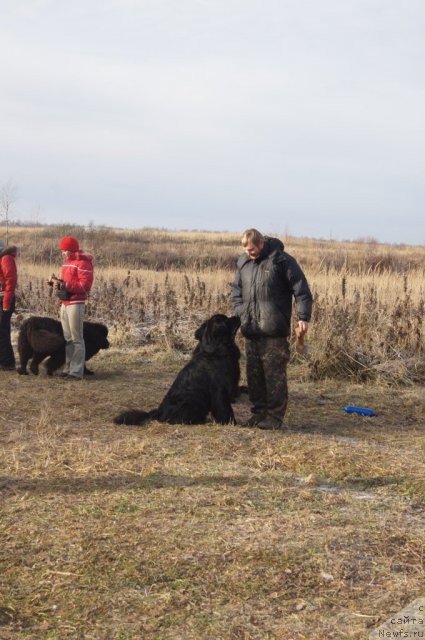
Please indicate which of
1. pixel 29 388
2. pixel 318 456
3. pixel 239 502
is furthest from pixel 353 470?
pixel 29 388

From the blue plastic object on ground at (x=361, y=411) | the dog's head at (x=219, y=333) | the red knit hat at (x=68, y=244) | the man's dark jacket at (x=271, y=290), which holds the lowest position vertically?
the blue plastic object on ground at (x=361, y=411)

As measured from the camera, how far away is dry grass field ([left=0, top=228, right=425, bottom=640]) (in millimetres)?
3752

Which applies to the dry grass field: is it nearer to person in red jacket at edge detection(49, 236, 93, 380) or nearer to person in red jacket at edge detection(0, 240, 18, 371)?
person in red jacket at edge detection(49, 236, 93, 380)

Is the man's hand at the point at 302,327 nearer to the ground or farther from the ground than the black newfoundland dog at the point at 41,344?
farther from the ground

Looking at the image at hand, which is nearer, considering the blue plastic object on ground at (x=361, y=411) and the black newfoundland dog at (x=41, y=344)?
the blue plastic object on ground at (x=361, y=411)

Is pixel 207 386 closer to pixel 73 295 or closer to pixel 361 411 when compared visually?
pixel 361 411

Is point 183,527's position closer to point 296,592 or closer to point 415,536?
point 296,592

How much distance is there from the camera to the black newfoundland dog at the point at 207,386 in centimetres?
769

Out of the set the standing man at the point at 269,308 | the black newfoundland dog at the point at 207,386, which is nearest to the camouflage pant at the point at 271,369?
the standing man at the point at 269,308

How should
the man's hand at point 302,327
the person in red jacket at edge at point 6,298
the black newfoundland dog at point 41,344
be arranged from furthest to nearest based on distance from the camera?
the person in red jacket at edge at point 6,298
the black newfoundland dog at point 41,344
the man's hand at point 302,327

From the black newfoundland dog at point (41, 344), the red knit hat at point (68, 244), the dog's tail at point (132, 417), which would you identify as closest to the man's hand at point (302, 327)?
the dog's tail at point (132, 417)

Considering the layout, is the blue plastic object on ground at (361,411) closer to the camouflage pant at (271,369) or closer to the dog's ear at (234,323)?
the camouflage pant at (271,369)

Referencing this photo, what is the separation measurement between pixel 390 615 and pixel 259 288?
413cm

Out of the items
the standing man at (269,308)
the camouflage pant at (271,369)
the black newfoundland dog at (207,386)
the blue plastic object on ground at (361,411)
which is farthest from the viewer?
the blue plastic object on ground at (361,411)
